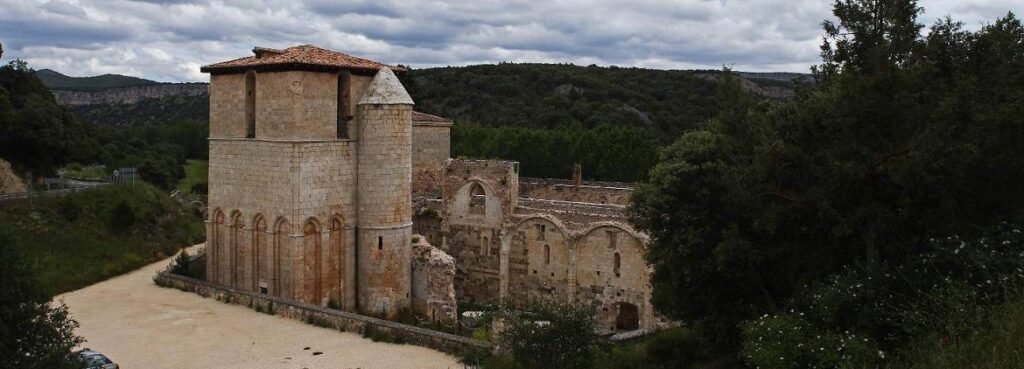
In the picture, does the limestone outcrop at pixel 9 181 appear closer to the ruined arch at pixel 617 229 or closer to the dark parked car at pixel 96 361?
the dark parked car at pixel 96 361

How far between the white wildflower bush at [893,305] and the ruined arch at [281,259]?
46.9ft

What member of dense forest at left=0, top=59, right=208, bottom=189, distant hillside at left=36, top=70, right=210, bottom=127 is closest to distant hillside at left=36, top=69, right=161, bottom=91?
distant hillside at left=36, top=70, right=210, bottom=127

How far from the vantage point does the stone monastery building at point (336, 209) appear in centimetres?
2298

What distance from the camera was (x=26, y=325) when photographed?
1307 cm

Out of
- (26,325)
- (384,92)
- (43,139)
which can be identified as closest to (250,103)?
(384,92)

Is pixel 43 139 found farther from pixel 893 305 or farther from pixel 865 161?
pixel 893 305

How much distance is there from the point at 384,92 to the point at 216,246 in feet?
24.5

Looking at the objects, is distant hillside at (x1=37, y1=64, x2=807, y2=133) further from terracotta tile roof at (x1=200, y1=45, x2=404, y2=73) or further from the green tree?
the green tree

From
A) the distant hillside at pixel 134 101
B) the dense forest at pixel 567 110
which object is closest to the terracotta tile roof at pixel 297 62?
the dense forest at pixel 567 110

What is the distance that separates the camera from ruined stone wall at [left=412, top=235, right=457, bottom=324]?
2475 centimetres

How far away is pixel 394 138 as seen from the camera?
2411cm

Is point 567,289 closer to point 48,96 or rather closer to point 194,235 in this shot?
point 194,235

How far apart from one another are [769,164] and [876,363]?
4.19 meters

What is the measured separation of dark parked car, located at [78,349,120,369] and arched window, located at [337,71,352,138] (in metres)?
10.0
